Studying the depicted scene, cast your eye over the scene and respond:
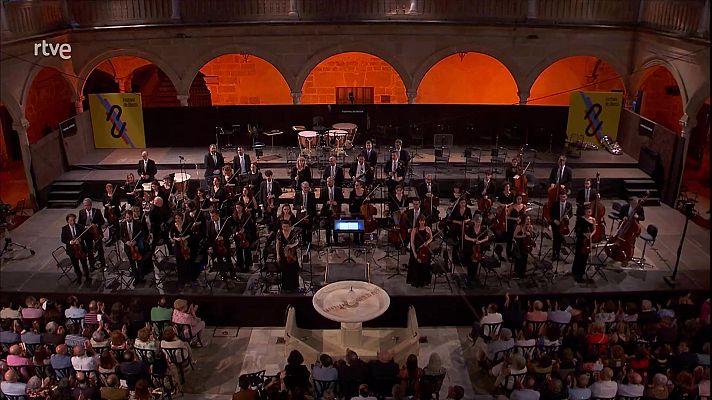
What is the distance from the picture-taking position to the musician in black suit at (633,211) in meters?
13.9

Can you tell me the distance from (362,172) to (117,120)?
28.4ft

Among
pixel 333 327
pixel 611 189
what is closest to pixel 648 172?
pixel 611 189

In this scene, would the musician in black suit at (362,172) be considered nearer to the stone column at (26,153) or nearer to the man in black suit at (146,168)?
the man in black suit at (146,168)

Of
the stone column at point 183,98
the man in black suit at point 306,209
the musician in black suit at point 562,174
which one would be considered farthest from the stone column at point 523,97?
the stone column at point 183,98

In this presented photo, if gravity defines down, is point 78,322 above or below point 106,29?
below

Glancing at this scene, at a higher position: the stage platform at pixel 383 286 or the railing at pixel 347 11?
the railing at pixel 347 11

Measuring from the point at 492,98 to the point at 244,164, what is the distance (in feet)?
33.5

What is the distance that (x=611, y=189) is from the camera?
62.4 ft

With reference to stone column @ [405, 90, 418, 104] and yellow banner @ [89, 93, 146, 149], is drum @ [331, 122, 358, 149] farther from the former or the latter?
yellow banner @ [89, 93, 146, 149]

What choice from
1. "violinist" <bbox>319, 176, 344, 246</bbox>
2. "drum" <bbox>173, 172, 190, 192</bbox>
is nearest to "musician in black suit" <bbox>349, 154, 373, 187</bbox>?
"violinist" <bbox>319, 176, 344, 246</bbox>

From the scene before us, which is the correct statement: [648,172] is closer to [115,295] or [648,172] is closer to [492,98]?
[492,98]

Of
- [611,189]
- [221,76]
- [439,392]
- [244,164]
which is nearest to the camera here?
[439,392]

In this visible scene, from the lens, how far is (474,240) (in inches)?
538

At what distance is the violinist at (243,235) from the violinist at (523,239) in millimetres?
5449
